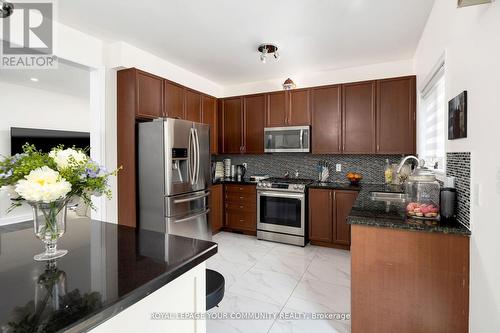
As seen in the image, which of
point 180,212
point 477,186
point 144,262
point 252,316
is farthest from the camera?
point 180,212

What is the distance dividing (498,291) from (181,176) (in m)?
2.88

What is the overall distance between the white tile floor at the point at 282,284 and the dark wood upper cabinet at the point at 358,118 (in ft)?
4.72

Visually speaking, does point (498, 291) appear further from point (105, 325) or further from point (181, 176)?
point (181, 176)

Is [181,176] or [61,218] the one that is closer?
[61,218]

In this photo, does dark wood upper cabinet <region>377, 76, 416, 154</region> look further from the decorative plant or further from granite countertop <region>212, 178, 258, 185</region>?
the decorative plant

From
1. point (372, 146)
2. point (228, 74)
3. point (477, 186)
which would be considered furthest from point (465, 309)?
point (228, 74)

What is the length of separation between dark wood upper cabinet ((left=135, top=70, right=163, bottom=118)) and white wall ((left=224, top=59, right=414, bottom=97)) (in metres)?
1.79

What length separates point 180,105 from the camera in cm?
361

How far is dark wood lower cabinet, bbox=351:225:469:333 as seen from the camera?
1523 mm

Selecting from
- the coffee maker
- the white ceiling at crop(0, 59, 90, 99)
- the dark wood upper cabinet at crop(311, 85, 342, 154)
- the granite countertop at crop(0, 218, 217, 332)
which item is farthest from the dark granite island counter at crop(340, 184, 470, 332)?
the white ceiling at crop(0, 59, 90, 99)

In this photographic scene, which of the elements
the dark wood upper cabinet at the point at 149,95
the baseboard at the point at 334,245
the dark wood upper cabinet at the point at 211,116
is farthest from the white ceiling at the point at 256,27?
the baseboard at the point at 334,245

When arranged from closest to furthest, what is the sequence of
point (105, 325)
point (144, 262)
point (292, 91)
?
point (105, 325) < point (144, 262) < point (292, 91)

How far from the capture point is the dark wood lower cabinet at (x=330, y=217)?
11.6ft

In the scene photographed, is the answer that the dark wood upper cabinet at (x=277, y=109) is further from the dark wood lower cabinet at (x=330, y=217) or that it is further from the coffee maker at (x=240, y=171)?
the dark wood lower cabinet at (x=330, y=217)
